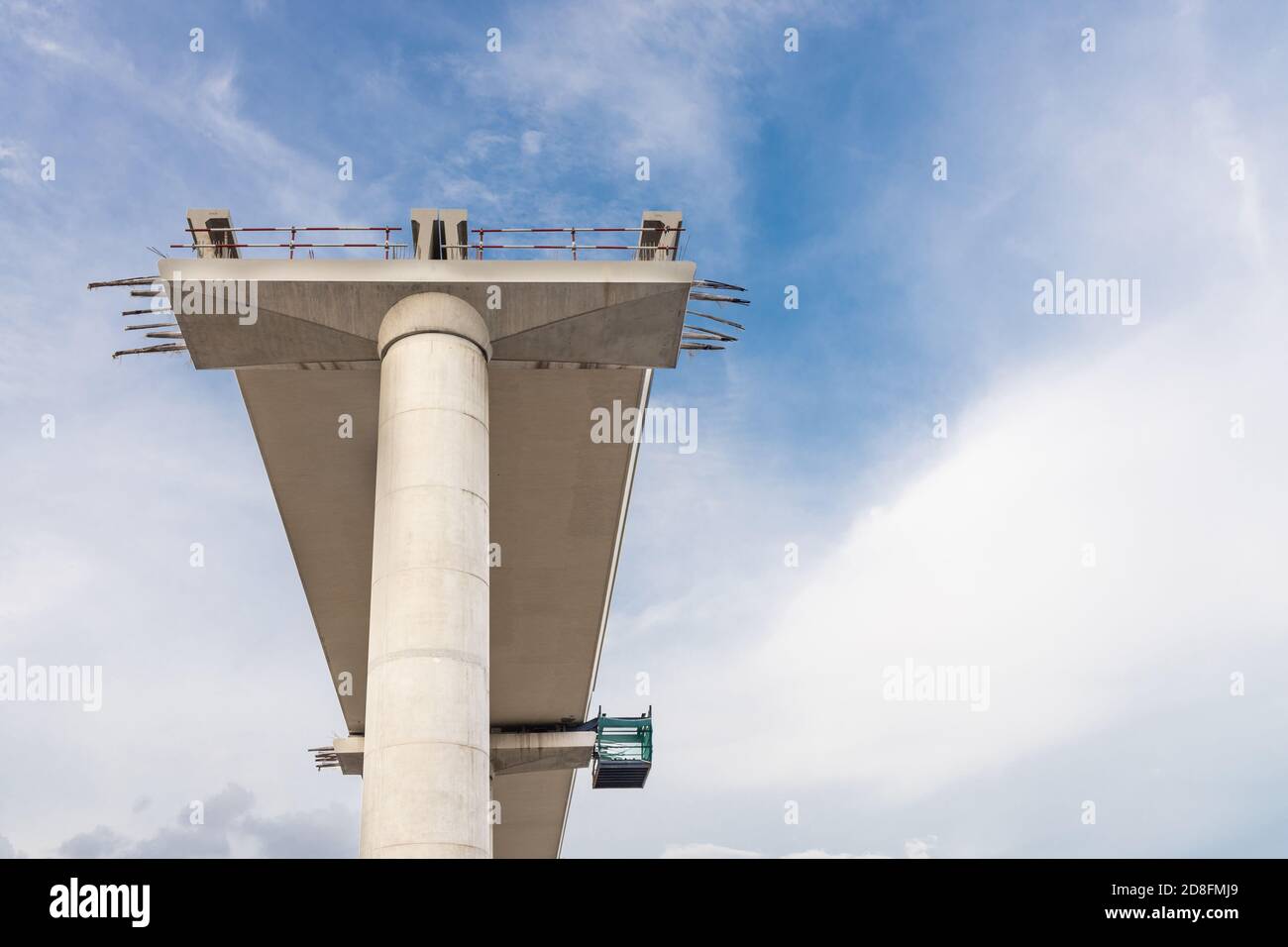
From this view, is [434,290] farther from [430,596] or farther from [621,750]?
[621,750]

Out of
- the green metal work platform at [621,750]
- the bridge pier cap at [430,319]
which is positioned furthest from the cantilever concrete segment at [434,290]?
the green metal work platform at [621,750]

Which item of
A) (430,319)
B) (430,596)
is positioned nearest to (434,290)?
(430,319)

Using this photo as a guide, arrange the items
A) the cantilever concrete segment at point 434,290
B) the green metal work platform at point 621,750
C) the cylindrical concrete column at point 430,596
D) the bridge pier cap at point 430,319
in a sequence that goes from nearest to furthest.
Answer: the cylindrical concrete column at point 430,596, the bridge pier cap at point 430,319, the cantilever concrete segment at point 434,290, the green metal work platform at point 621,750

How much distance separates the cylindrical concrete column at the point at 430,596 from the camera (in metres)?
15.7

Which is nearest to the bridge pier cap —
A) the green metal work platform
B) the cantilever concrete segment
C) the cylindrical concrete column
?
the cylindrical concrete column

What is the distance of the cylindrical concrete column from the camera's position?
15695 millimetres

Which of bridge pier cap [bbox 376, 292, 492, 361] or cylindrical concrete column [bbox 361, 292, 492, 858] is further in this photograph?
bridge pier cap [bbox 376, 292, 492, 361]

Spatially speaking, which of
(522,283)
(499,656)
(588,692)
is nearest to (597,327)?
Answer: (522,283)

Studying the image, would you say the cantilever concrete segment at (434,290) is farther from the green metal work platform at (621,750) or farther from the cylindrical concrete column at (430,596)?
the green metal work platform at (621,750)

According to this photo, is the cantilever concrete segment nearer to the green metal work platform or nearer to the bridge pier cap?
the bridge pier cap

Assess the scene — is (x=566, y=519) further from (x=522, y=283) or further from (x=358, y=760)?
(x=358, y=760)

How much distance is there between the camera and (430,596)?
1662 centimetres
